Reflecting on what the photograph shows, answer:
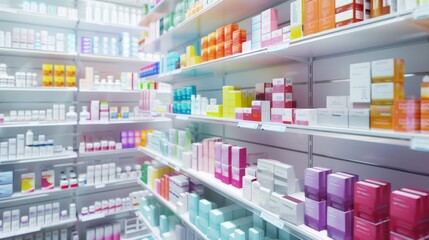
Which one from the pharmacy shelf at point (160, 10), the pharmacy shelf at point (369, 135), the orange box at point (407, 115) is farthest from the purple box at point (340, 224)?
the pharmacy shelf at point (160, 10)

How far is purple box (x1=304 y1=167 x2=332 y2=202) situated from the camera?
1.38 m

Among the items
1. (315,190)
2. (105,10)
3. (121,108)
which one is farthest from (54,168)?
(315,190)

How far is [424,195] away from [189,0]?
7.85ft

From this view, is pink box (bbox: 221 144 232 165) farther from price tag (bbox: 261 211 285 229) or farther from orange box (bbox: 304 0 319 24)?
orange box (bbox: 304 0 319 24)

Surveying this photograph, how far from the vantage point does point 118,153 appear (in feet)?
15.4

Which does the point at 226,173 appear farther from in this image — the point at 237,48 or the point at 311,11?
the point at 311,11

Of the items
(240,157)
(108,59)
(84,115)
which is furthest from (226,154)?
(108,59)

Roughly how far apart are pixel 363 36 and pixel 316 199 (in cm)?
82

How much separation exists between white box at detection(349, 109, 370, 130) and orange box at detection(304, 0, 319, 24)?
0.51 metres

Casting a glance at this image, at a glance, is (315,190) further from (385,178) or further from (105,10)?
(105,10)

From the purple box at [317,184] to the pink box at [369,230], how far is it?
0.68 ft

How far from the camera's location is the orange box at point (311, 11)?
53.8 inches

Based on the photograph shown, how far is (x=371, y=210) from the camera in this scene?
3.73 ft

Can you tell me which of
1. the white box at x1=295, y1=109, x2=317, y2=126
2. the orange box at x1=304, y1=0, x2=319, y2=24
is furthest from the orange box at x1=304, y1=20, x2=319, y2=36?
the white box at x1=295, y1=109, x2=317, y2=126
